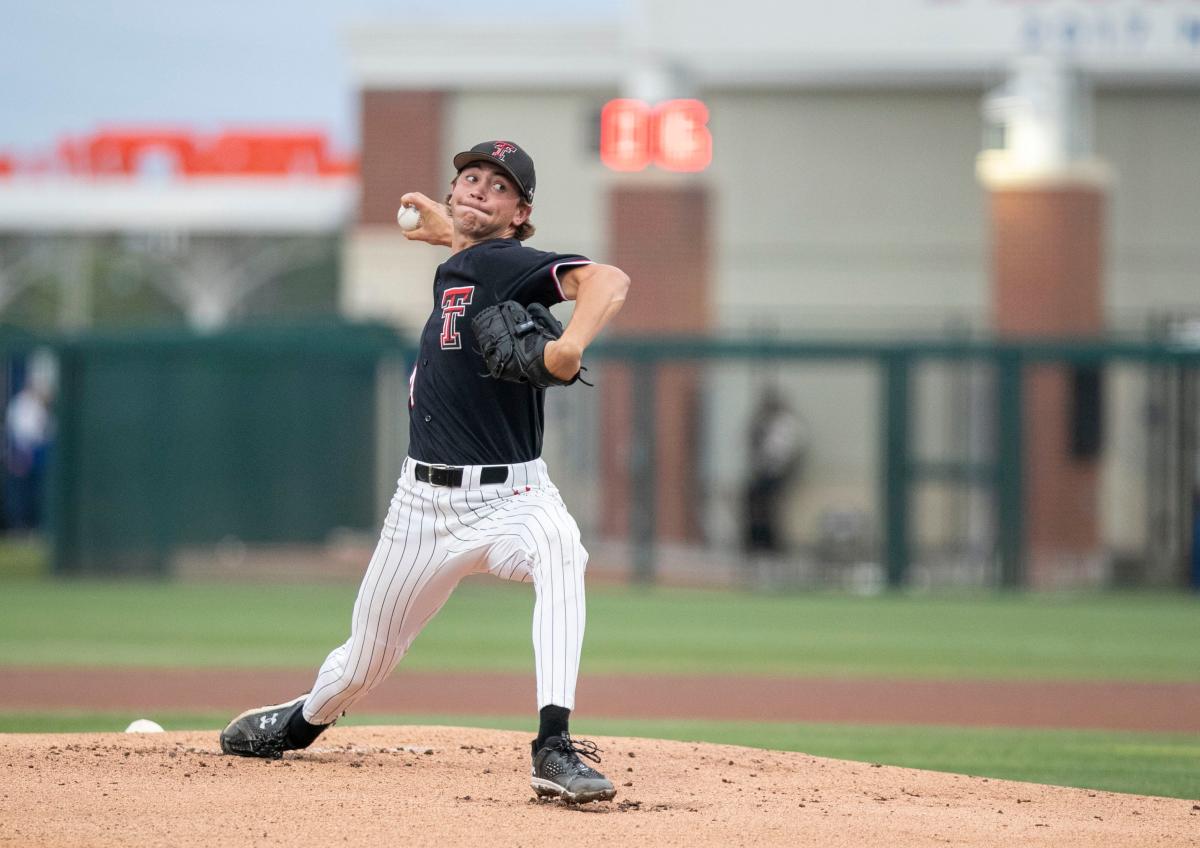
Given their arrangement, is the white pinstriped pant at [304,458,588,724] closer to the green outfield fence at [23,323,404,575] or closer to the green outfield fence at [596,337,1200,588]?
the green outfield fence at [596,337,1200,588]

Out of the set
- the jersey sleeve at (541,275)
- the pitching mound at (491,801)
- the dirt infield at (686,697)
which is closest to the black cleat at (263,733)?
the pitching mound at (491,801)

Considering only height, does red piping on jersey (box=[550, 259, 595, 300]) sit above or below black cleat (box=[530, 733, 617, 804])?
above

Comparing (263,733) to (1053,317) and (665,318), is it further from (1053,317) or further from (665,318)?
(665,318)

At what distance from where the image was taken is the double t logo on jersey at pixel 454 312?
213 inches

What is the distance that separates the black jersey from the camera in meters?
5.37

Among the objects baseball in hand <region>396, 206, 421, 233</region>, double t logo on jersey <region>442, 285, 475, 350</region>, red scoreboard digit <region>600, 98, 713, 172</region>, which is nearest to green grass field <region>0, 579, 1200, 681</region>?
baseball in hand <region>396, 206, 421, 233</region>

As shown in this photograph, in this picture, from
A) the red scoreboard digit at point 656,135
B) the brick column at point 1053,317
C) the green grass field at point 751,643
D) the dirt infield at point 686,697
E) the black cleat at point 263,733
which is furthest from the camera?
the red scoreboard digit at point 656,135

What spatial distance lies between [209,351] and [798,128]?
9.45 metres

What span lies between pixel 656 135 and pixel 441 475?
48.2 ft

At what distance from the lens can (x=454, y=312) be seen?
17.8 ft

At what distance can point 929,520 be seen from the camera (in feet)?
70.7

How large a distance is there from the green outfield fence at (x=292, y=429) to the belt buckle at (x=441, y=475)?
11496 millimetres

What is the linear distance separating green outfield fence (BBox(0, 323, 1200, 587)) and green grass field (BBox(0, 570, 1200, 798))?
0.72m

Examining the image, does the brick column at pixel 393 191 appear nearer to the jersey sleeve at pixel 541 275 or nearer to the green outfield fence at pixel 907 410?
the green outfield fence at pixel 907 410
